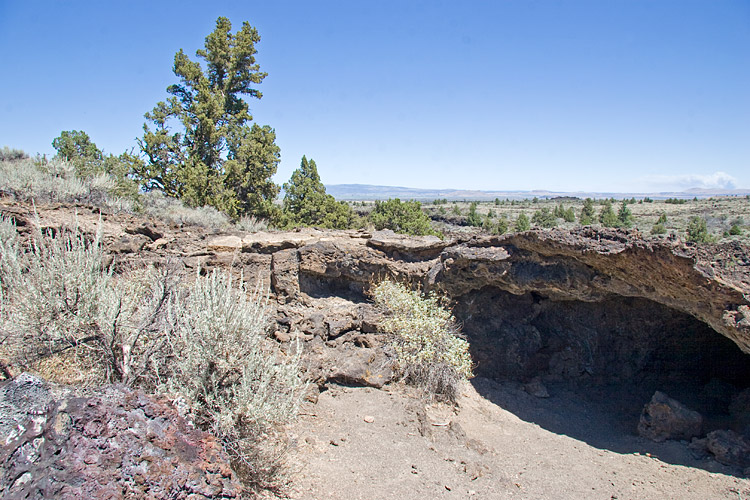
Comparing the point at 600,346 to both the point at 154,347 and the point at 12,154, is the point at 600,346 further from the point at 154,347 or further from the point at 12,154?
the point at 12,154

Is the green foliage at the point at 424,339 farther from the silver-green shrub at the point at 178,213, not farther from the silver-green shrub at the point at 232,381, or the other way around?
the silver-green shrub at the point at 178,213

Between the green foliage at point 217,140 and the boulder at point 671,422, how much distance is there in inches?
509

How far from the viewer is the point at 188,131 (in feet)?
49.8

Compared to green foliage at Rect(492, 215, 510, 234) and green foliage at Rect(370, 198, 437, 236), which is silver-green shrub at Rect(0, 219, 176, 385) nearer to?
green foliage at Rect(370, 198, 437, 236)

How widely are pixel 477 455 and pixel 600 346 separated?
14.0 ft

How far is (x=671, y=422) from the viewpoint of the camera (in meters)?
6.04

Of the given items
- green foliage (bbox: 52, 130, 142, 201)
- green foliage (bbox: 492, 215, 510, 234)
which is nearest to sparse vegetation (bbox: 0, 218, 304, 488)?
green foliage (bbox: 52, 130, 142, 201)

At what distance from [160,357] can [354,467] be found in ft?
7.38

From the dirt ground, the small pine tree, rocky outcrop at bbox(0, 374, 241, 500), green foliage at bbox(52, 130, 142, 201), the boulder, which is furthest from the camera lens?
the small pine tree

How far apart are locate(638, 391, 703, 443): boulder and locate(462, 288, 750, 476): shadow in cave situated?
0.88 metres

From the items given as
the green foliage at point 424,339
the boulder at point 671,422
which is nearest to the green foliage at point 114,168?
the green foliage at point 424,339

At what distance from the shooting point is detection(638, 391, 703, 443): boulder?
6027 mm

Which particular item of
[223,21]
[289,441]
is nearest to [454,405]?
Result: [289,441]

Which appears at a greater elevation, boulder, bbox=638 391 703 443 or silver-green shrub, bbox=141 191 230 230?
silver-green shrub, bbox=141 191 230 230
